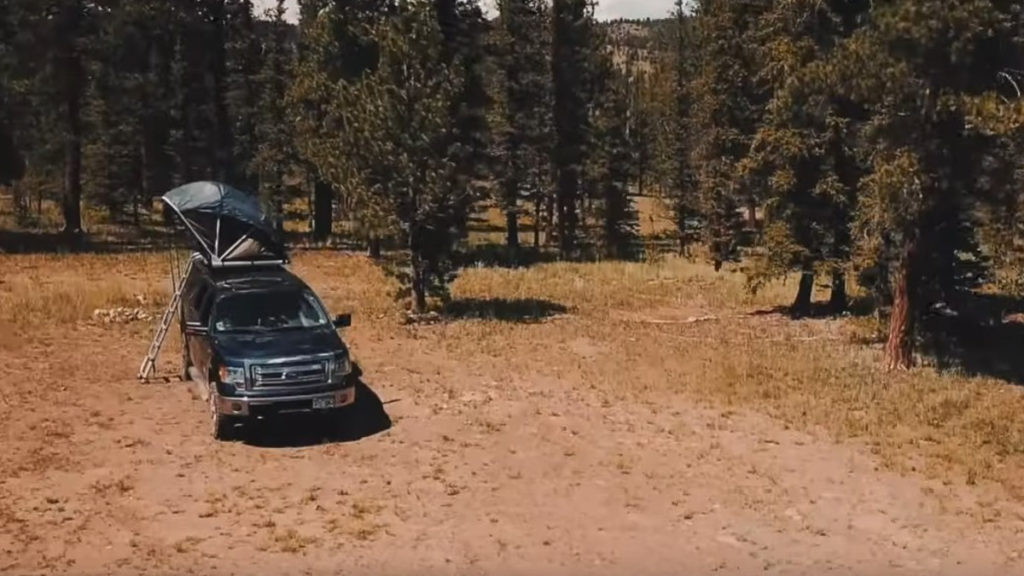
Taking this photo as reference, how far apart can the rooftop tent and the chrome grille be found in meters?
6.22

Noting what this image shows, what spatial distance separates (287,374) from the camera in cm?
1241

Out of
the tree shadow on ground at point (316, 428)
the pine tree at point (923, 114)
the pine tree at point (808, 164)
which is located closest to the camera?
the tree shadow on ground at point (316, 428)

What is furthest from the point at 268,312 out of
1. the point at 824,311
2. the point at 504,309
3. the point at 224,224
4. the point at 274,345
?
the point at 824,311

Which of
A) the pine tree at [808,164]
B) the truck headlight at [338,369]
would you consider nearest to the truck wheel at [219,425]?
the truck headlight at [338,369]

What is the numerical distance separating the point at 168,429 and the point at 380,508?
427 cm

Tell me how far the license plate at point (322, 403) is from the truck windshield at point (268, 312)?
1486 mm

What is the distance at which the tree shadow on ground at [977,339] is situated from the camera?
18.2 meters

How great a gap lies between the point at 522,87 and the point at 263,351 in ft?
111

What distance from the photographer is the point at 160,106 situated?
5012 cm

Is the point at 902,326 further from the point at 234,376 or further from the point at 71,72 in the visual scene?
the point at 71,72

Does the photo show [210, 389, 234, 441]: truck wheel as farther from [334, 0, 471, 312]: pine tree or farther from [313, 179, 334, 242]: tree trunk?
[313, 179, 334, 242]: tree trunk

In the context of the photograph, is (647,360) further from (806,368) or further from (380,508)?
(380,508)

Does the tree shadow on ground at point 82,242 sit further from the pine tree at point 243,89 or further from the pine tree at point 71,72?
the pine tree at point 243,89

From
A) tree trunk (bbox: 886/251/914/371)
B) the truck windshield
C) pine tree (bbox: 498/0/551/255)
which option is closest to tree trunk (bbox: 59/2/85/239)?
pine tree (bbox: 498/0/551/255)
